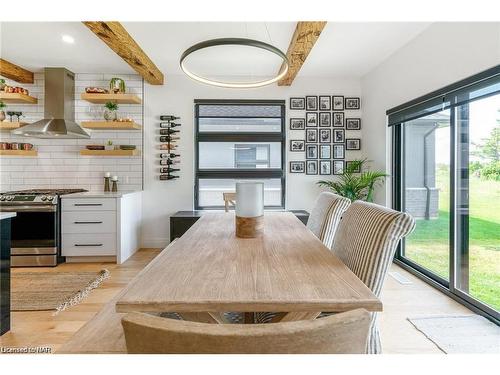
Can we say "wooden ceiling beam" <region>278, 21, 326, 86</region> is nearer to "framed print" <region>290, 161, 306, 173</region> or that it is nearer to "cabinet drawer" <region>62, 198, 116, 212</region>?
"framed print" <region>290, 161, 306, 173</region>

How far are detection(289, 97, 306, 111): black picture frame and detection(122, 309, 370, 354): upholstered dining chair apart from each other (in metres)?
4.13

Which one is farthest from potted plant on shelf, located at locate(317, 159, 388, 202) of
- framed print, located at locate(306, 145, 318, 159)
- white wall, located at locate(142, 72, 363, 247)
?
framed print, located at locate(306, 145, 318, 159)

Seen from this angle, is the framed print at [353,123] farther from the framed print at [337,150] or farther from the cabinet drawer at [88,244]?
the cabinet drawer at [88,244]

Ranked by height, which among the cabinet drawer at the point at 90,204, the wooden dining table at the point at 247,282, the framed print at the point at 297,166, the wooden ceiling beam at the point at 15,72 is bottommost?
the wooden dining table at the point at 247,282

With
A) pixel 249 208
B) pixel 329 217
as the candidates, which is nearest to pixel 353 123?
pixel 329 217

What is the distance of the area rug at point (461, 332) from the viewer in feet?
6.12

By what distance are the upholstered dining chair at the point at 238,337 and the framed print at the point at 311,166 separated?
3.99 m

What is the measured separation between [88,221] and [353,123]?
387 cm

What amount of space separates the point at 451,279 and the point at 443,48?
206 centimetres

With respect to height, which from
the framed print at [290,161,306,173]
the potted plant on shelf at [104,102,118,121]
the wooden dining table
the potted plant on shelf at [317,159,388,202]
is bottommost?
the wooden dining table

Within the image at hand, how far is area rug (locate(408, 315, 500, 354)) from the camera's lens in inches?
73.4

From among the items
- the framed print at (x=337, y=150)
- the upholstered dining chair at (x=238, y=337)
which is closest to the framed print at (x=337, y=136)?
the framed print at (x=337, y=150)

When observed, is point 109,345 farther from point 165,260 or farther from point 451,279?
point 451,279
